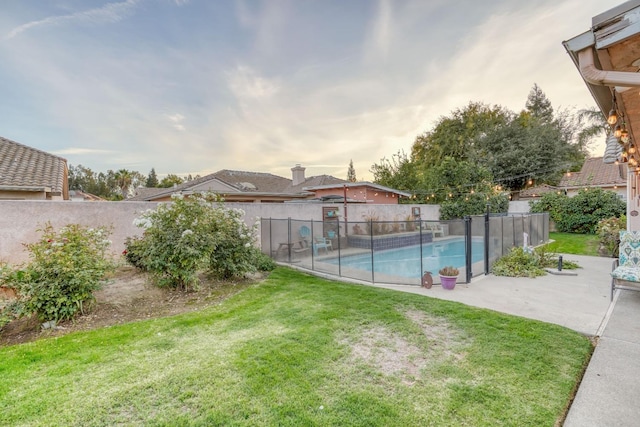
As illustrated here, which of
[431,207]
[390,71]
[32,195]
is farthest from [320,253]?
[431,207]

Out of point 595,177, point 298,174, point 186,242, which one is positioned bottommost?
point 186,242

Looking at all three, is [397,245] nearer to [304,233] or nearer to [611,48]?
[304,233]

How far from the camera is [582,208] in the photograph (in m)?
14.6

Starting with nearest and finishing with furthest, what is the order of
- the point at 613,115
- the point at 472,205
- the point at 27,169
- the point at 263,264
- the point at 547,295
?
the point at 613,115, the point at 547,295, the point at 263,264, the point at 27,169, the point at 472,205

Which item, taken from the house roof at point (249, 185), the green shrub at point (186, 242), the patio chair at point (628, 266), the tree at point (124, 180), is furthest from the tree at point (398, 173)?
the tree at point (124, 180)

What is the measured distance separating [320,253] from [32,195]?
28.2 ft

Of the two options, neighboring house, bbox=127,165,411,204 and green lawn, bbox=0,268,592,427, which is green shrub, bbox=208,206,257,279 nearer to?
green lawn, bbox=0,268,592,427

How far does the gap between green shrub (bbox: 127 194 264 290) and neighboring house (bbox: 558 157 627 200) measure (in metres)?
19.3

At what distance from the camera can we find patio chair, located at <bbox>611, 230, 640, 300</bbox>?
16.1ft

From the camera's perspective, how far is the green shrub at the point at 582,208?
13.7 metres

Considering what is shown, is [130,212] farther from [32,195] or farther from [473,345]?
[473,345]

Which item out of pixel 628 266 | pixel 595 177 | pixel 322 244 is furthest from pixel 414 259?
pixel 595 177

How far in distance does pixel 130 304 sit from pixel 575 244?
15.8m

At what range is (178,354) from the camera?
3.47m
